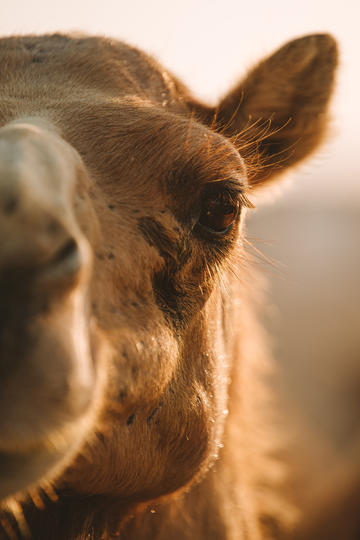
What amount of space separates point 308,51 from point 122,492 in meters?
2.68

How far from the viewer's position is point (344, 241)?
18250 mm

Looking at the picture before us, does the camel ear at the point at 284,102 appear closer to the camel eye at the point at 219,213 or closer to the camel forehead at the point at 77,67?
the camel forehead at the point at 77,67

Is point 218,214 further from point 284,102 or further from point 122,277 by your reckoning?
point 284,102

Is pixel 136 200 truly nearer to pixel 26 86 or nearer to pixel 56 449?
pixel 26 86

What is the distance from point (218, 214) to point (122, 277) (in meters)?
0.69

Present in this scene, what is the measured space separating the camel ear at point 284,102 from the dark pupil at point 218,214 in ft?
2.31

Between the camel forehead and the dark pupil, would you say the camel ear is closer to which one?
the camel forehead

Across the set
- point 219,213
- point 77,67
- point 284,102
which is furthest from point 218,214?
point 284,102

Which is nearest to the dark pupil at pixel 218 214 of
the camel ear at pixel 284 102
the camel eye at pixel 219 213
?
the camel eye at pixel 219 213

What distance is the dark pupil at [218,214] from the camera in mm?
2529

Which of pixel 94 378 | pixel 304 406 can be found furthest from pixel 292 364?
pixel 94 378

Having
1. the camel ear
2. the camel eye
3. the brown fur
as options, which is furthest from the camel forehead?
the camel eye

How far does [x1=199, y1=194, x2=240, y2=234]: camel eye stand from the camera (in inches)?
99.5

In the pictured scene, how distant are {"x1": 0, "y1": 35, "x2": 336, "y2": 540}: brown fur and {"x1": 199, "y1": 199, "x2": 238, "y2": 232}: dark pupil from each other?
0.10ft
